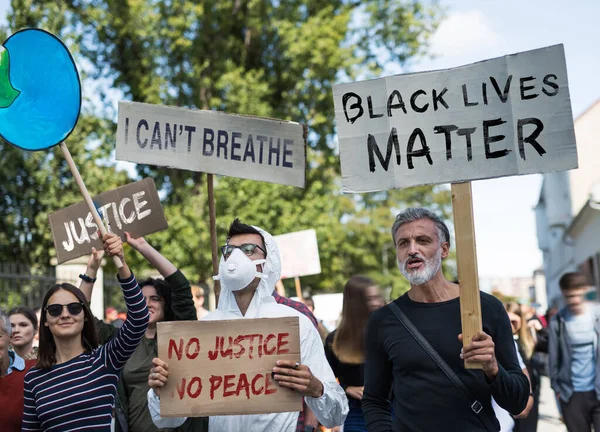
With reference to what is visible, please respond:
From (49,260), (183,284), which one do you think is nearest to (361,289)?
(183,284)

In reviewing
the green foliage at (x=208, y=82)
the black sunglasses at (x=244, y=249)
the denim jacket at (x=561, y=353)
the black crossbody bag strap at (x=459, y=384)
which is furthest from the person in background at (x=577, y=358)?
the green foliage at (x=208, y=82)

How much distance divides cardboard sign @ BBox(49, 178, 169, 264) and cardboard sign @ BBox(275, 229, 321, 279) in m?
5.19

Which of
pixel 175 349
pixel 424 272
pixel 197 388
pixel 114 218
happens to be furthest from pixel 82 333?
pixel 424 272

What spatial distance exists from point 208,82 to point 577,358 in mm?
15764

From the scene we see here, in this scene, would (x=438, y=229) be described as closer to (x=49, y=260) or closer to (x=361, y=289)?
(x=361, y=289)

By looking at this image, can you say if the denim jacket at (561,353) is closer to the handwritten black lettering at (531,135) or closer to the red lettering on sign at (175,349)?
the handwritten black lettering at (531,135)

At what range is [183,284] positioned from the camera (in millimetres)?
5461

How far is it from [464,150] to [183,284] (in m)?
2.25

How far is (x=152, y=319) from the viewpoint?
5773mm

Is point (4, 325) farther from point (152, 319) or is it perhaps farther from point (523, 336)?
point (523, 336)

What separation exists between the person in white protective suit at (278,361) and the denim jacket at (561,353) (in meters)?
4.67

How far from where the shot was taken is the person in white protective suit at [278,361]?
12.7 feet

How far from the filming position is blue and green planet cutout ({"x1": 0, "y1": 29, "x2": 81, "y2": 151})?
4.37 metres

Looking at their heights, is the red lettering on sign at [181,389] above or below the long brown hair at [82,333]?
below
